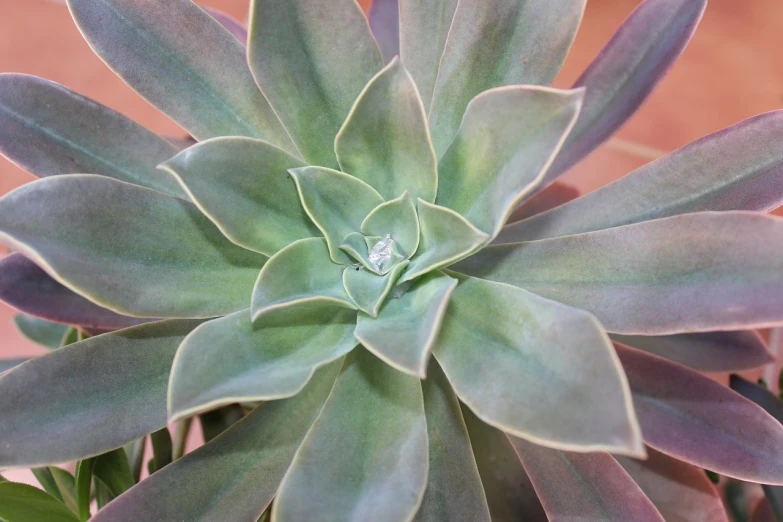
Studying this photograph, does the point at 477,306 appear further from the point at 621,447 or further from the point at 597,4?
the point at 597,4

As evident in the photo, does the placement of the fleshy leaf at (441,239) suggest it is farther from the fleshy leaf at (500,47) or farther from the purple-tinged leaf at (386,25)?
the purple-tinged leaf at (386,25)

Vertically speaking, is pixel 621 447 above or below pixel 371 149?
below

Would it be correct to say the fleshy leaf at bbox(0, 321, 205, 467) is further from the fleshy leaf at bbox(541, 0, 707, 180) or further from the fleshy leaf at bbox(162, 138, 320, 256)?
the fleshy leaf at bbox(541, 0, 707, 180)

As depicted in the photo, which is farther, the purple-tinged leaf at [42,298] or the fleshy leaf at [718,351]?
the fleshy leaf at [718,351]

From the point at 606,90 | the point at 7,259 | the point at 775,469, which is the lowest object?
the point at 775,469

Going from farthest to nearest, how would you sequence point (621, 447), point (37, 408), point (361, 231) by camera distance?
point (361, 231) → point (37, 408) → point (621, 447)

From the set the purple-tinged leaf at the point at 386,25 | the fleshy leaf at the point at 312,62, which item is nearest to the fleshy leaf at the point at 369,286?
the fleshy leaf at the point at 312,62

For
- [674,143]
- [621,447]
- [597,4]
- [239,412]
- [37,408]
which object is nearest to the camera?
[621,447]

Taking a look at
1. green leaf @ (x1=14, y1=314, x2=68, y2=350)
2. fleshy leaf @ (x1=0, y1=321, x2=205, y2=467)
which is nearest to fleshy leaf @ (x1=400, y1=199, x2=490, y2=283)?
fleshy leaf @ (x1=0, y1=321, x2=205, y2=467)

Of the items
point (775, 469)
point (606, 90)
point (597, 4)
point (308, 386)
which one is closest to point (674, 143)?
point (597, 4)
